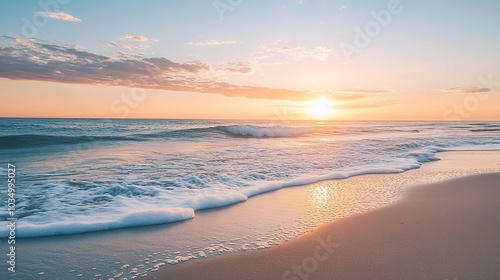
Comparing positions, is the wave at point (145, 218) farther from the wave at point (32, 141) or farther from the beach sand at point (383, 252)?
the wave at point (32, 141)

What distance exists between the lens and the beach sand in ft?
11.4

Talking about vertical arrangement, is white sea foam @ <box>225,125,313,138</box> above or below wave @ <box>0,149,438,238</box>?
above

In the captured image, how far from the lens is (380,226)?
5.03 meters

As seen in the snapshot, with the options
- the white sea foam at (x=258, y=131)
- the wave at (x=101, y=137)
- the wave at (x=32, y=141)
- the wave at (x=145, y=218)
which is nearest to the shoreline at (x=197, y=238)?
the wave at (x=145, y=218)

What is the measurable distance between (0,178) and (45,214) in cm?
440

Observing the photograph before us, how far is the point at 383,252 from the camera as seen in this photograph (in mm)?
4000

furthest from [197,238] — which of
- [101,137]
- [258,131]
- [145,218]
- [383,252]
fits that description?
[258,131]

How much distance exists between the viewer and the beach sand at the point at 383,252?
3.46 meters

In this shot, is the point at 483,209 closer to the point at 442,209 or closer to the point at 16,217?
the point at 442,209

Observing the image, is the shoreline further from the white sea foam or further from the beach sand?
the white sea foam

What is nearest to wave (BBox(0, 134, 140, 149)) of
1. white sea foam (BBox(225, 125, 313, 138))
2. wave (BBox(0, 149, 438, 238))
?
white sea foam (BBox(225, 125, 313, 138))

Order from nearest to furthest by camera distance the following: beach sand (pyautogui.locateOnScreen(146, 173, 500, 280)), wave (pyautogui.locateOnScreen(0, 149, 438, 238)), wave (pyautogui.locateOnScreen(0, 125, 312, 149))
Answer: beach sand (pyautogui.locateOnScreen(146, 173, 500, 280)) → wave (pyautogui.locateOnScreen(0, 149, 438, 238)) → wave (pyautogui.locateOnScreen(0, 125, 312, 149))

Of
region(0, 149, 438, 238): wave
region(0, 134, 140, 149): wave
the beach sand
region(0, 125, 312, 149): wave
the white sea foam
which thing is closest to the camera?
the beach sand

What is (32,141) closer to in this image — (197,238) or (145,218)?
(145,218)
